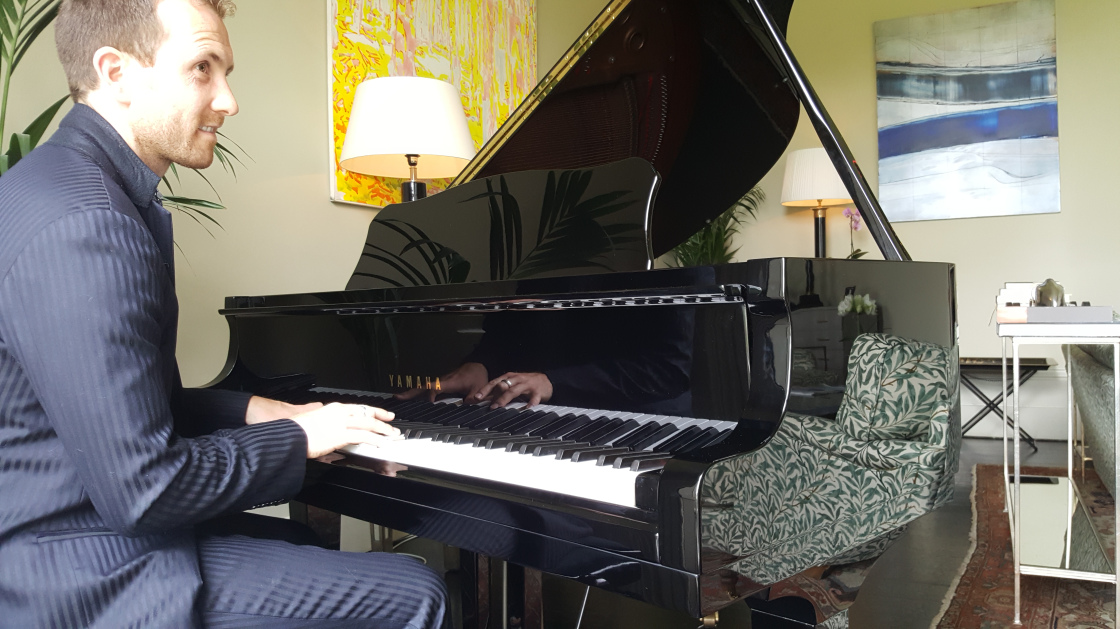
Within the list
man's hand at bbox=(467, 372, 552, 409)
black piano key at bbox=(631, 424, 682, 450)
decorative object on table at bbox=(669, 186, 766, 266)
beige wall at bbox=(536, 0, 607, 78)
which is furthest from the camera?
decorative object on table at bbox=(669, 186, 766, 266)

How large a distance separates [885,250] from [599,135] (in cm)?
87

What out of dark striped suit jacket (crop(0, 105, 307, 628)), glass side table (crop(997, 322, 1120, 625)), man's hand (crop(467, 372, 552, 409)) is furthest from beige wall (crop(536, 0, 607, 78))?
dark striped suit jacket (crop(0, 105, 307, 628))

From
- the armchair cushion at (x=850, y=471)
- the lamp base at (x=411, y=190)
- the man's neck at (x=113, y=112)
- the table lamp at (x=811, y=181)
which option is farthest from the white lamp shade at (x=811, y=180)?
the man's neck at (x=113, y=112)

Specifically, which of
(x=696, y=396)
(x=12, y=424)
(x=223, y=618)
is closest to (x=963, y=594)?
(x=696, y=396)

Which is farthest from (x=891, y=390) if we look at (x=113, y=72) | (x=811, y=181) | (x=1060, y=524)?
(x=811, y=181)

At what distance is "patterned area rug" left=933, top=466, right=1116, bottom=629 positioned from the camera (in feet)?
7.71

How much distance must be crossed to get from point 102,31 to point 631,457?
93 cm

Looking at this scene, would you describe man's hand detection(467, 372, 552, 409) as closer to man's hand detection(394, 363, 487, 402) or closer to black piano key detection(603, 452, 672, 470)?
man's hand detection(394, 363, 487, 402)

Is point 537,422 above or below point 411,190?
below

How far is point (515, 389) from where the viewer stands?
150cm

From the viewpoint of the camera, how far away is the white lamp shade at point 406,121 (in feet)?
8.66

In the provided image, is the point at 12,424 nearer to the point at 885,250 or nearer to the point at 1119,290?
the point at 885,250

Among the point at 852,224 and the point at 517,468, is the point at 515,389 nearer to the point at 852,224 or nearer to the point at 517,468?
the point at 517,468

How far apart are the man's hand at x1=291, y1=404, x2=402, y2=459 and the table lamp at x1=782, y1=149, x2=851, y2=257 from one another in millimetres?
4741
